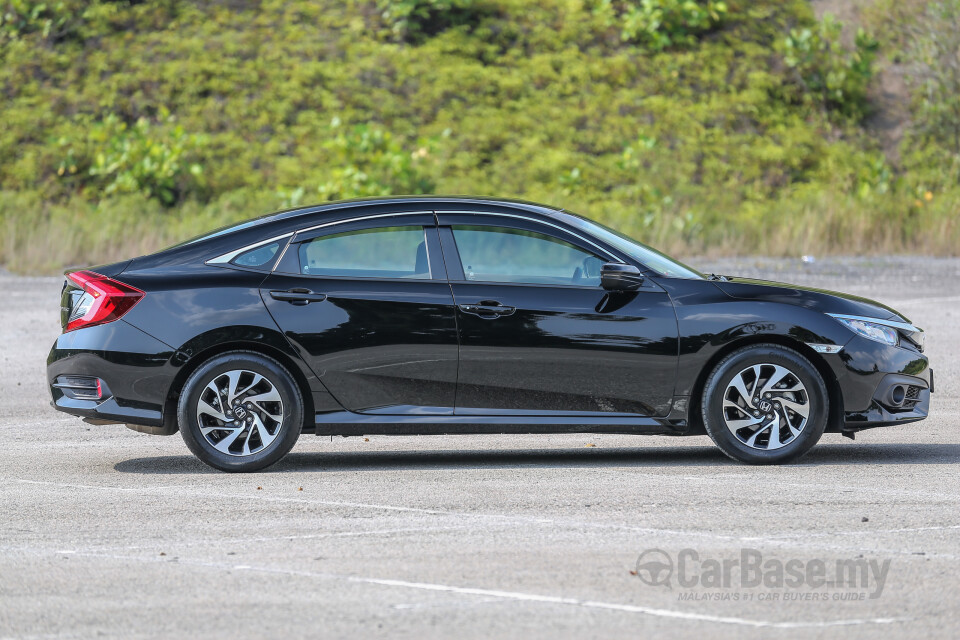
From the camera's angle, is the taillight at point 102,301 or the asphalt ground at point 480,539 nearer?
the asphalt ground at point 480,539

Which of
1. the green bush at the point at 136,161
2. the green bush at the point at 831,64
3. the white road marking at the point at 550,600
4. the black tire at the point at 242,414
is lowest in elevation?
the white road marking at the point at 550,600

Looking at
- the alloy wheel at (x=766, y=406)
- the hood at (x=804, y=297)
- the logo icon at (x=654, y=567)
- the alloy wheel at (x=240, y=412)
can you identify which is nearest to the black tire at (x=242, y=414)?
the alloy wheel at (x=240, y=412)

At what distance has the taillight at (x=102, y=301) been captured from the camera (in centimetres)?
802

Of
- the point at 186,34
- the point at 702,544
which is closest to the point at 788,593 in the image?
the point at 702,544

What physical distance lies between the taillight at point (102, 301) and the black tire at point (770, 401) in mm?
3421

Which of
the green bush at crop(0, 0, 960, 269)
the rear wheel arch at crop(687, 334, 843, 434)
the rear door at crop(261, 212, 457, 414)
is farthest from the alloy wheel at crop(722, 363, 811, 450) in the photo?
the green bush at crop(0, 0, 960, 269)

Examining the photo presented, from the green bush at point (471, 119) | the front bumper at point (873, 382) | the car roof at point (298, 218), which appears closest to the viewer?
the front bumper at point (873, 382)

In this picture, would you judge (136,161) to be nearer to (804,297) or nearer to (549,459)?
(549,459)

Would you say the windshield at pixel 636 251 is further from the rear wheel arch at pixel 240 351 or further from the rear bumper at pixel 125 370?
the rear bumper at pixel 125 370

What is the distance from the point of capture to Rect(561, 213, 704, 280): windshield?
8250 millimetres

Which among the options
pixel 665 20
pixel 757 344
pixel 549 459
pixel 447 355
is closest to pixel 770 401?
pixel 757 344

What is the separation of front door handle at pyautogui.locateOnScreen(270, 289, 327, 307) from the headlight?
305 cm

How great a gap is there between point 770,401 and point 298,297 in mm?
2837

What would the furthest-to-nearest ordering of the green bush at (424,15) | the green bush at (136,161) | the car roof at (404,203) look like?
the green bush at (424,15), the green bush at (136,161), the car roof at (404,203)
